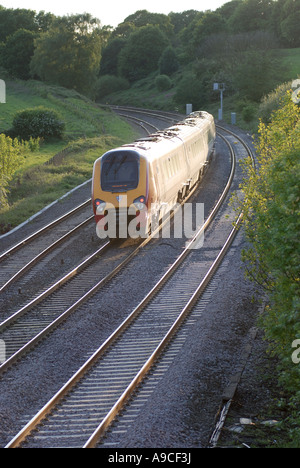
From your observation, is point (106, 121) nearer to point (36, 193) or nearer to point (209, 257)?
point (36, 193)

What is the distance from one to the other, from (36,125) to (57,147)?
378cm

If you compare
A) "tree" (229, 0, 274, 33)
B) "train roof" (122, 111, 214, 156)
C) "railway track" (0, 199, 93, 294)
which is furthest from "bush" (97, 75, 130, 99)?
"railway track" (0, 199, 93, 294)

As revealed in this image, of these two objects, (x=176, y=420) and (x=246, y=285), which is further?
(x=246, y=285)

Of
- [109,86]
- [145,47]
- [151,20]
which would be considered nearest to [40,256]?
[109,86]

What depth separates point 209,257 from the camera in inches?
710

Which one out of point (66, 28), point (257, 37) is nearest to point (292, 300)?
point (66, 28)

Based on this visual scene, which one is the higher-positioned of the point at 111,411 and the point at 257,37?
the point at 257,37

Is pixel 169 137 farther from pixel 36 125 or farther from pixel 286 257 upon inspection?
pixel 36 125

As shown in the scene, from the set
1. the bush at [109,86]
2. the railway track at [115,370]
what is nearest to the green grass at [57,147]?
the railway track at [115,370]

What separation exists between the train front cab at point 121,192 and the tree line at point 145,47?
157ft

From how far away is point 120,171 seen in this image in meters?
18.9

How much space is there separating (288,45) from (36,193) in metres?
71.1

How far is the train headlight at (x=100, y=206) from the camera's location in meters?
18.7

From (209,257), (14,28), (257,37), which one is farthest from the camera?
(14,28)
